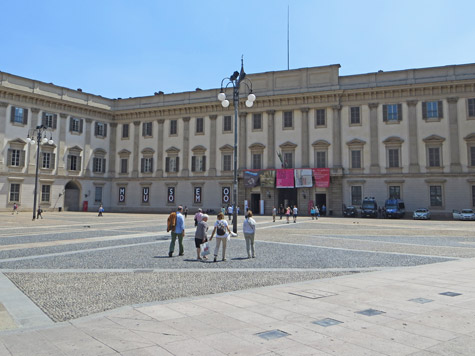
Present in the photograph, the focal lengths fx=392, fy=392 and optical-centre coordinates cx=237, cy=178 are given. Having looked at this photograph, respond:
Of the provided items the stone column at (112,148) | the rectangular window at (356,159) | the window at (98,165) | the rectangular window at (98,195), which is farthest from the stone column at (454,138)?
the rectangular window at (98,195)

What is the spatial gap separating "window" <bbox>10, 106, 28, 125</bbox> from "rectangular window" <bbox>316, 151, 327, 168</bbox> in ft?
111

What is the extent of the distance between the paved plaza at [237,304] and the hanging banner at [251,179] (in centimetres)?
3316

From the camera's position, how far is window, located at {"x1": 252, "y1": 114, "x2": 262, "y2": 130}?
4725 cm

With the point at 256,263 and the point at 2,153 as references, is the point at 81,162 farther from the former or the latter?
the point at 256,263

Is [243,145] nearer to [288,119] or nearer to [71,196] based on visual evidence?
[288,119]

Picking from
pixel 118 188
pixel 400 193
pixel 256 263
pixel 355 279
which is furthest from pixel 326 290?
pixel 118 188

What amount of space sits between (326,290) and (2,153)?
45.2 meters

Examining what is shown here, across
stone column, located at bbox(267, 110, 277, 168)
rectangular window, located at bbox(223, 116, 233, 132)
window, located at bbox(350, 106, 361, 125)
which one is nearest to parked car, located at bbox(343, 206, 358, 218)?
window, located at bbox(350, 106, 361, 125)

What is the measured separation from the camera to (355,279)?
8766 mm

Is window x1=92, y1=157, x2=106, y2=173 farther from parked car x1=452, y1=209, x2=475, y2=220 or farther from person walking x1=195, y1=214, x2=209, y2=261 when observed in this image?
person walking x1=195, y1=214, x2=209, y2=261

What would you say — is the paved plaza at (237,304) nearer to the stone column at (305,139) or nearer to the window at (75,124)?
the stone column at (305,139)

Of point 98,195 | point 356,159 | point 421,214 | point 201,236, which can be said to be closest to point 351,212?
point 356,159

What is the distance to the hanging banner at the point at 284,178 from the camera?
145ft

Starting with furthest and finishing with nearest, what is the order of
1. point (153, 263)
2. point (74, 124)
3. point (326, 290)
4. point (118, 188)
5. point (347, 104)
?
point (118, 188)
point (74, 124)
point (347, 104)
point (153, 263)
point (326, 290)
